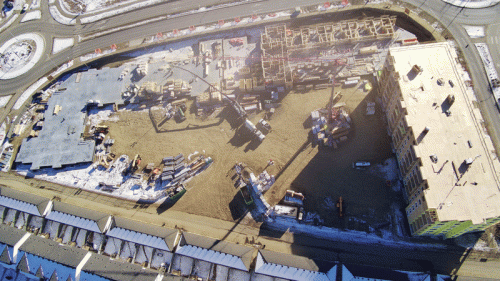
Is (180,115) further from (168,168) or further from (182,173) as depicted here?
(182,173)

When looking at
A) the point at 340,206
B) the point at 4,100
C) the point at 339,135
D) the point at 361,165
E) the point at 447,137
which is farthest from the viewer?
the point at 4,100

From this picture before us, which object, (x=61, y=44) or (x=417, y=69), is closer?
(x=417, y=69)

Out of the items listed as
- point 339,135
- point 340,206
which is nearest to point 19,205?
point 340,206

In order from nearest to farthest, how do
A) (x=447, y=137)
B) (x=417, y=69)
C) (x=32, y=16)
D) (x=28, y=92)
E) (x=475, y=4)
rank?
(x=447, y=137)
(x=417, y=69)
(x=475, y=4)
(x=28, y=92)
(x=32, y=16)

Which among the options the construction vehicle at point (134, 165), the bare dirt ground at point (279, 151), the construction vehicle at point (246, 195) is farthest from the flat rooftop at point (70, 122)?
the construction vehicle at point (246, 195)

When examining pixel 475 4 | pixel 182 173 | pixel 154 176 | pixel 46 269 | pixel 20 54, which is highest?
pixel 20 54

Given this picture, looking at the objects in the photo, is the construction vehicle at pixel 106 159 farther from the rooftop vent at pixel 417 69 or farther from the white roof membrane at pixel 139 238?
the rooftop vent at pixel 417 69
